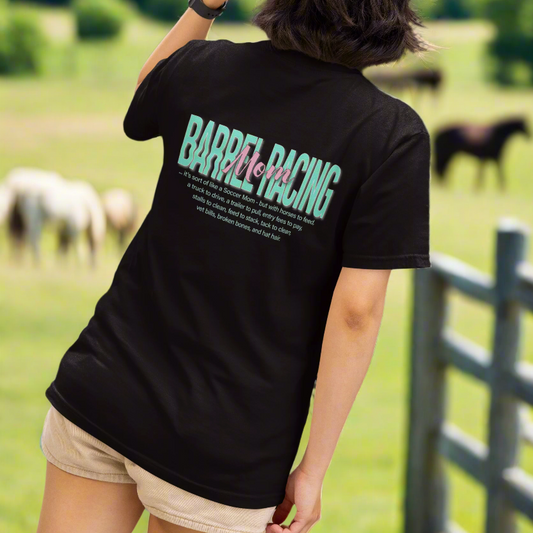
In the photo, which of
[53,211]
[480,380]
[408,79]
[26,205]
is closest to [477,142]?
[408,79]

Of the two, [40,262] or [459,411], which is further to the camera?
[40,262]

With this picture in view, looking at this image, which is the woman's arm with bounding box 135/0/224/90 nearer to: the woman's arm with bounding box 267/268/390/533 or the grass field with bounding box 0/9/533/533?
the woman's arm with bounding box 267/268/390/533

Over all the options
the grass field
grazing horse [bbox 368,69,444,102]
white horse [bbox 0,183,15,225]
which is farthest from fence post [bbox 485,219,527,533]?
grazing horse [bbox 368,69,444,102]

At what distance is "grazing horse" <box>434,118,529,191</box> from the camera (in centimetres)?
756

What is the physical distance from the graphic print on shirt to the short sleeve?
0.13 feet

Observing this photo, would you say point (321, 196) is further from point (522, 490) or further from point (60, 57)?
point (60, 57)

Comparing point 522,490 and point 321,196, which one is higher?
point 321,196

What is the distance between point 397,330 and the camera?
5.85 meters

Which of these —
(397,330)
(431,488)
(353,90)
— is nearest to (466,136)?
(397,330)

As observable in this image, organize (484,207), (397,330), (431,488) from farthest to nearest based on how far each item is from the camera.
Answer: (484,207), (397,330), (431,488)

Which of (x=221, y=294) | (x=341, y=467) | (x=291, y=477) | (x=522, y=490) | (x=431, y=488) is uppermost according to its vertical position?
(x=221, y=294)

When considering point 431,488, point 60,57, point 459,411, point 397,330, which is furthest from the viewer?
point 60,57

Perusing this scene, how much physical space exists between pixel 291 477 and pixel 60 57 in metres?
6.47

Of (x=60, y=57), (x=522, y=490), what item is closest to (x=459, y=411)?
(x=522, y=490)
